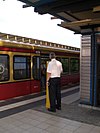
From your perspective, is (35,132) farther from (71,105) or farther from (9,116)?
(71,105)

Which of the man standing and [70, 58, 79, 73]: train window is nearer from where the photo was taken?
the man standing

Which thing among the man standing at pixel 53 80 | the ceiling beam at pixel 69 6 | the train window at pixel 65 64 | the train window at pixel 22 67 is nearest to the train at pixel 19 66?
the train window at pixel 22 67

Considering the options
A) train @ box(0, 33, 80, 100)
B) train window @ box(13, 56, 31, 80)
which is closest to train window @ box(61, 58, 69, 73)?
train @ box(0, 33, 80, 100)

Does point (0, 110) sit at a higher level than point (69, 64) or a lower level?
lower

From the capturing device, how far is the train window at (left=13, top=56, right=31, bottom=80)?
8672mm

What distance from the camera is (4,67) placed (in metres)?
8.09

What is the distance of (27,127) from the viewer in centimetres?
494

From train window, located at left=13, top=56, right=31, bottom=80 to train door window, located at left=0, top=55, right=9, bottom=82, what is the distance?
1.45ft

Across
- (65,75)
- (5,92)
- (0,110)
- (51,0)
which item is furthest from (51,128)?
Result: (65,75)

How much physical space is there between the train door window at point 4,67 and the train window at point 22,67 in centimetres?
44

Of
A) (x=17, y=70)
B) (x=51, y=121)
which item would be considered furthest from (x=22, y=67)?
(x=51, y=121)

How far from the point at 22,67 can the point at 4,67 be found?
3.85 ft

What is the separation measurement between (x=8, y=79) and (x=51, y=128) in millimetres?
3877

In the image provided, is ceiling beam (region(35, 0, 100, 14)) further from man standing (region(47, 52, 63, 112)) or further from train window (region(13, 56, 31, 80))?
train window (region(13, 56, 31, 80))
